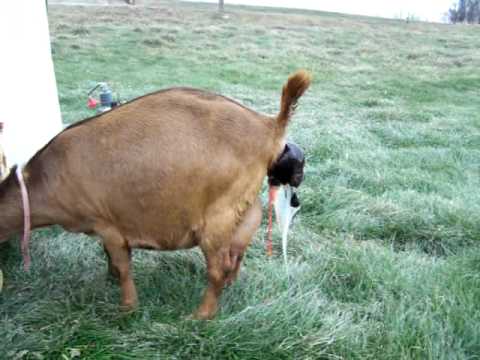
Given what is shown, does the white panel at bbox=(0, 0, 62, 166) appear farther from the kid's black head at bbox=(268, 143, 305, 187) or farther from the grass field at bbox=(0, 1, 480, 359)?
the kid's black head at bbox=(268, 143, 305, 187)

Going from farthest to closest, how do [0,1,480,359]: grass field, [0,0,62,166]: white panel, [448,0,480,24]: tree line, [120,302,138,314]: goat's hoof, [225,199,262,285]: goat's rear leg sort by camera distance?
[448,0,480,24]: tree line < [0,0,62,166]: white panel < [120,302,138,314]: goat's hoof < [225,199,262,285]: goat's rear leg < [0,1,480,359]: grass field

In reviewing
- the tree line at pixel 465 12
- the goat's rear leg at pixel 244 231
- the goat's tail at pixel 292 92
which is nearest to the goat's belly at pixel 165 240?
the goat's rear leg at pixel 244 231

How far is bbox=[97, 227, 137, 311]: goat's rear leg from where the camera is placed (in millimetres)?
2721

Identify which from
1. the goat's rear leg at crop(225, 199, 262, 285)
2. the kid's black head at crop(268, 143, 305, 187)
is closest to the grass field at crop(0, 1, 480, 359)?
the goat's rear leg at crop(225, 199, 262, 285)

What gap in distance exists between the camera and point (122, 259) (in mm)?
2777

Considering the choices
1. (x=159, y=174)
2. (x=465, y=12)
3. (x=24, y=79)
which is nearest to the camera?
(x=159, y=174)

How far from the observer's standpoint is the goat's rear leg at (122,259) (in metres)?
2.72

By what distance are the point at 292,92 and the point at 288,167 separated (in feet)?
1.42

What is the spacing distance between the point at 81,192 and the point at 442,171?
4414mm

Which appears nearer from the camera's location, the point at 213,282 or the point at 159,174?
the point at 159,174

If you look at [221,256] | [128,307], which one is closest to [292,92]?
[221,256]

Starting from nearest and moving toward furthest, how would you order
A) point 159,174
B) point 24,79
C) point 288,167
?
point 159,174, point 288,167, point 24,79

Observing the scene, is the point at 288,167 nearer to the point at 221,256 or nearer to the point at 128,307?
the point at 221,256

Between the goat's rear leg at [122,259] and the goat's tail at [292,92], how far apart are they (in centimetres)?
107
